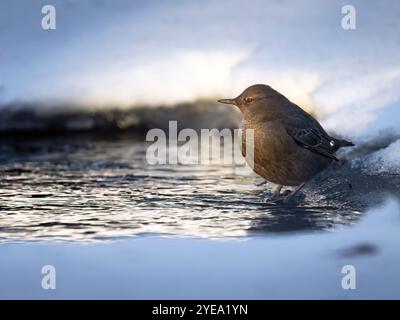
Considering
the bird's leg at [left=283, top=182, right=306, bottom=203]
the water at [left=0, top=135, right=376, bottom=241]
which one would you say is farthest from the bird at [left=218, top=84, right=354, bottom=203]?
the water at [left=0, top=135, right=376, bottom=241]

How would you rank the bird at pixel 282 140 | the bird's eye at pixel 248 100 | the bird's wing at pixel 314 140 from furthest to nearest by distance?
the bird's eye at pixel 248 100 < the bird's wing at pixel 314 140 < the bird at pixel 282 140

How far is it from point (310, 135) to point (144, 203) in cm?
174

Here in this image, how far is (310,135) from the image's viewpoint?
23.4 ft

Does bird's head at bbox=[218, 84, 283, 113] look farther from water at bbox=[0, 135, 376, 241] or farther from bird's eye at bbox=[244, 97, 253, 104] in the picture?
water at bbox=[0, 135, 376, 241]

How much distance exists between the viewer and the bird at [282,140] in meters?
6.86

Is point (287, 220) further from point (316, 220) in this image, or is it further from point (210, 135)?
point (210, 135)

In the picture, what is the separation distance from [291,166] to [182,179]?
6.90ft

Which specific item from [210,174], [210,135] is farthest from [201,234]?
[210,135]

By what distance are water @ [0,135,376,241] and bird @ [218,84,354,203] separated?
0.93ft

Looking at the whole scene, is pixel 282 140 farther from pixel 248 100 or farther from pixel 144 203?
pixel 144 203

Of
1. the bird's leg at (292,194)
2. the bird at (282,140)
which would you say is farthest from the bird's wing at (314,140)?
the bird's leg at (292,194)

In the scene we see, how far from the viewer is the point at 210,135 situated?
12.5 metres

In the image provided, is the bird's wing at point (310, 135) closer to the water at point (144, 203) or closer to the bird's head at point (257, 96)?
the bird's head at point (257, 96)

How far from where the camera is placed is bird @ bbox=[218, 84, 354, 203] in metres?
6.86
